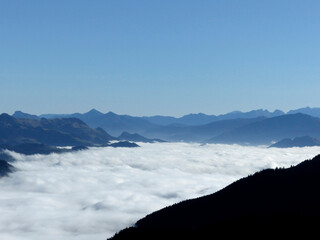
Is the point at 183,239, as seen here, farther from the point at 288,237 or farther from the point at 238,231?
the point at 288,237

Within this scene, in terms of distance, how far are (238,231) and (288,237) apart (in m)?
26.6

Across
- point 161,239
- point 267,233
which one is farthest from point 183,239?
point 267,233

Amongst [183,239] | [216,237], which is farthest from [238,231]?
[183,239]

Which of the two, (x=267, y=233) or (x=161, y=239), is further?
(x=161, y=239)

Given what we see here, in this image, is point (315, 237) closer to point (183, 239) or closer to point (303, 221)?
point (303, 221)

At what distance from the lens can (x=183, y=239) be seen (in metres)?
200

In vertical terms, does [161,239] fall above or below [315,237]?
above

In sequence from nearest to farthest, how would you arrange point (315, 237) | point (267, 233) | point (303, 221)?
point (315, 237) < point (267, 233) < point (303, 221)

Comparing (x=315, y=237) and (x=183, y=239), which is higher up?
(x=183, y=239)

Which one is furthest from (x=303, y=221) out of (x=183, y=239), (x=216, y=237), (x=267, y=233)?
(x=183, y=239)

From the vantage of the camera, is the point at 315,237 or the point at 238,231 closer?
the point at 315,237

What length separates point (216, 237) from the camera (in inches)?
7618

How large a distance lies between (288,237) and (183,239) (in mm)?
47501

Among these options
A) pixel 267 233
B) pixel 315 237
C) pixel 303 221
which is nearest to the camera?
pixel 315 237
